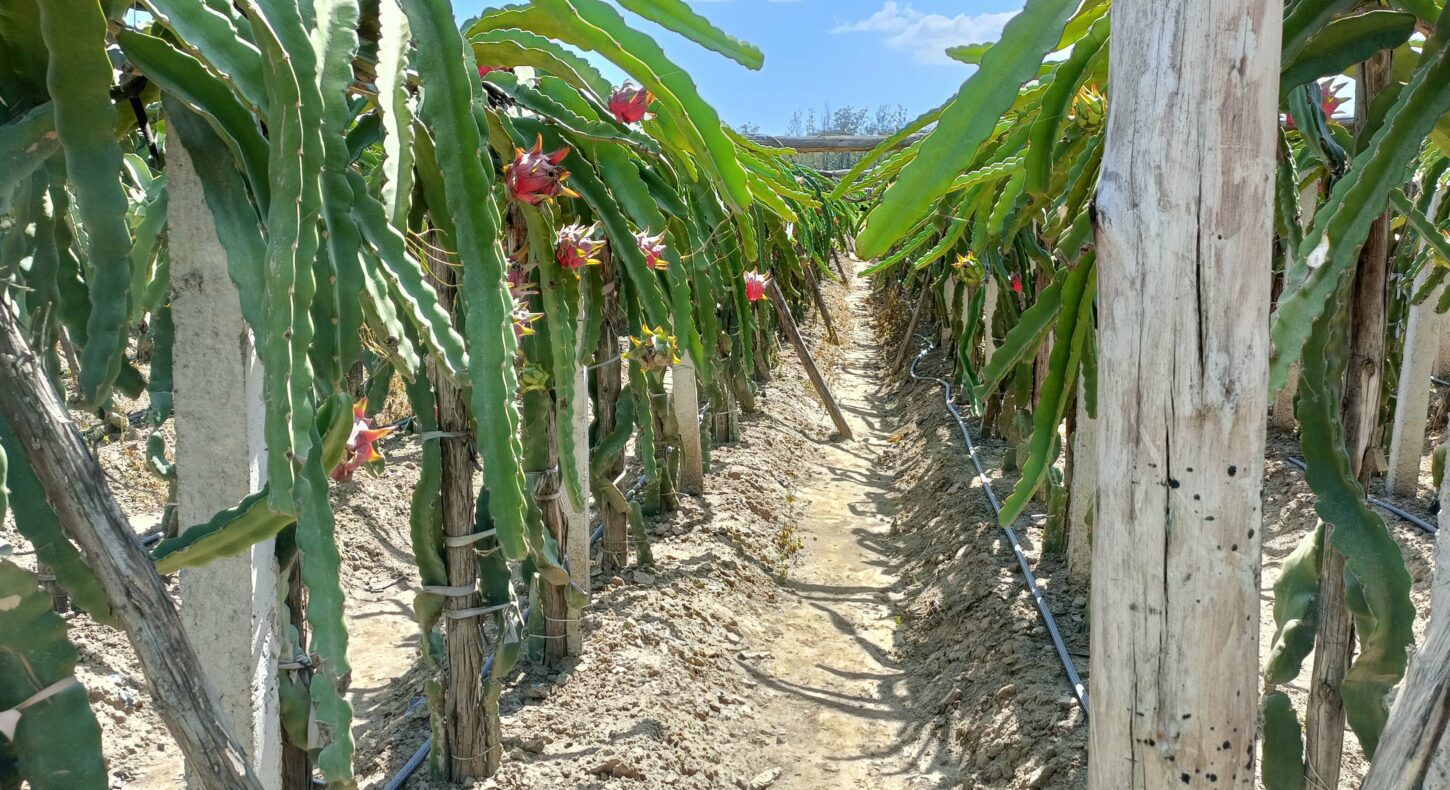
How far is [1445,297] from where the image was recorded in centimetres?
223

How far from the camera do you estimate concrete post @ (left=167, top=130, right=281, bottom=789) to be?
3.99 feet

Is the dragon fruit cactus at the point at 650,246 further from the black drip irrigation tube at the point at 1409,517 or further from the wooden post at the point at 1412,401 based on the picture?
the wooden post at the point at 1412,401

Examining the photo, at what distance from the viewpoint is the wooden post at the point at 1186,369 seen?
0.91 m

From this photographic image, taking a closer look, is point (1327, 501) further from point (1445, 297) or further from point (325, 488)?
point (1445, 297)

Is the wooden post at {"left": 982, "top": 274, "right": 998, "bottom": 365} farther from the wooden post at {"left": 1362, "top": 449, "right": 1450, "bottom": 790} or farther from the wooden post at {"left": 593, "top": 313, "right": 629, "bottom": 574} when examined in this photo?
the wooden post at {"left": 1362, "top": 449, "right": 1450, "bottom": 790}

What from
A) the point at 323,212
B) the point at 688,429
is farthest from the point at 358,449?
the point at 688,429

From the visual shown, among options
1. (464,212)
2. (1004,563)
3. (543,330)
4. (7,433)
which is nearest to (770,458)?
(1004,563)

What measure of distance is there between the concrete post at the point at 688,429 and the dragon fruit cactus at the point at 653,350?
1510 mm

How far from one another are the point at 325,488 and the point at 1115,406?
77 cm

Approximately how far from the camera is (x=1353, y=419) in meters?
1.47

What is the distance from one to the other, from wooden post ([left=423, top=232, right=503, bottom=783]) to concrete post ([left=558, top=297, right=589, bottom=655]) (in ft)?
1.67

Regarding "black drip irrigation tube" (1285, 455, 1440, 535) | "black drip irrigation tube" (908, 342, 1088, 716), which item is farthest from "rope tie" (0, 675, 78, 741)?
"black drip irrigation tube" (1285, 455, 1440, 535)

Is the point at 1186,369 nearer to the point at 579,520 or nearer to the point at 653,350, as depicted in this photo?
the point at 653,350

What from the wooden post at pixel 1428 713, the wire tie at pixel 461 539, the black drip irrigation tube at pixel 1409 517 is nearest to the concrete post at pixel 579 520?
the wire tie at pixel 461 539
